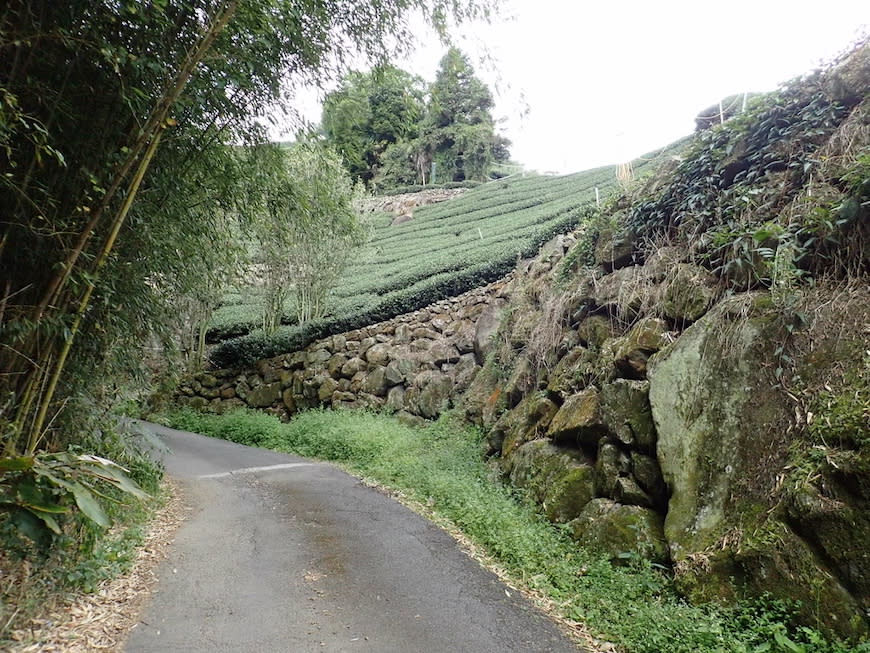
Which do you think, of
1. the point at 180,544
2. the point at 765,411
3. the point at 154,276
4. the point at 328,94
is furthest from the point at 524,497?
the point at 328,94

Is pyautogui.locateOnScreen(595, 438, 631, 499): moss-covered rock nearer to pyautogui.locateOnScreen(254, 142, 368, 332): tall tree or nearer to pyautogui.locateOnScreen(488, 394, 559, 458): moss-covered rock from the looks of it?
pyautogui.locateOnScreen(488, 394, 559, 458): moss-covered rock

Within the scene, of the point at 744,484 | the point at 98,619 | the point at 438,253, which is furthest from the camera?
the point at 438,253

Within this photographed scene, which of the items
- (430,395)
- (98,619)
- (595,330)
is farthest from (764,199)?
(430,395)

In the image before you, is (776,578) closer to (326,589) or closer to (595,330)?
(326,589)

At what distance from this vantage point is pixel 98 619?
121 inches

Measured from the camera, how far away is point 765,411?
354 cm

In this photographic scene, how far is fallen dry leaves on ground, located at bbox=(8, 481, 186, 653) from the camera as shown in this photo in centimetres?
269

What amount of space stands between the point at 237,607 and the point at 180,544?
1.47m

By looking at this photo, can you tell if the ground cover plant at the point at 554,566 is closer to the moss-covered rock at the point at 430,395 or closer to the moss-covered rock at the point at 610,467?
the moss-covered rock at the point at 610,467

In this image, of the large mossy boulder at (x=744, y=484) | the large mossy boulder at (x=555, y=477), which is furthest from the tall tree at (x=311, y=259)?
the large mossy boulder at (x=744, y=484)

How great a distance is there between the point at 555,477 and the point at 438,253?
1429cm

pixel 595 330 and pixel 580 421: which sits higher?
pixel 595 330

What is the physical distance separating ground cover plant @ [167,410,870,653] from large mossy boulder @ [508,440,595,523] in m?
0.16

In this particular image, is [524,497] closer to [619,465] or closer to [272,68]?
[619,465]
